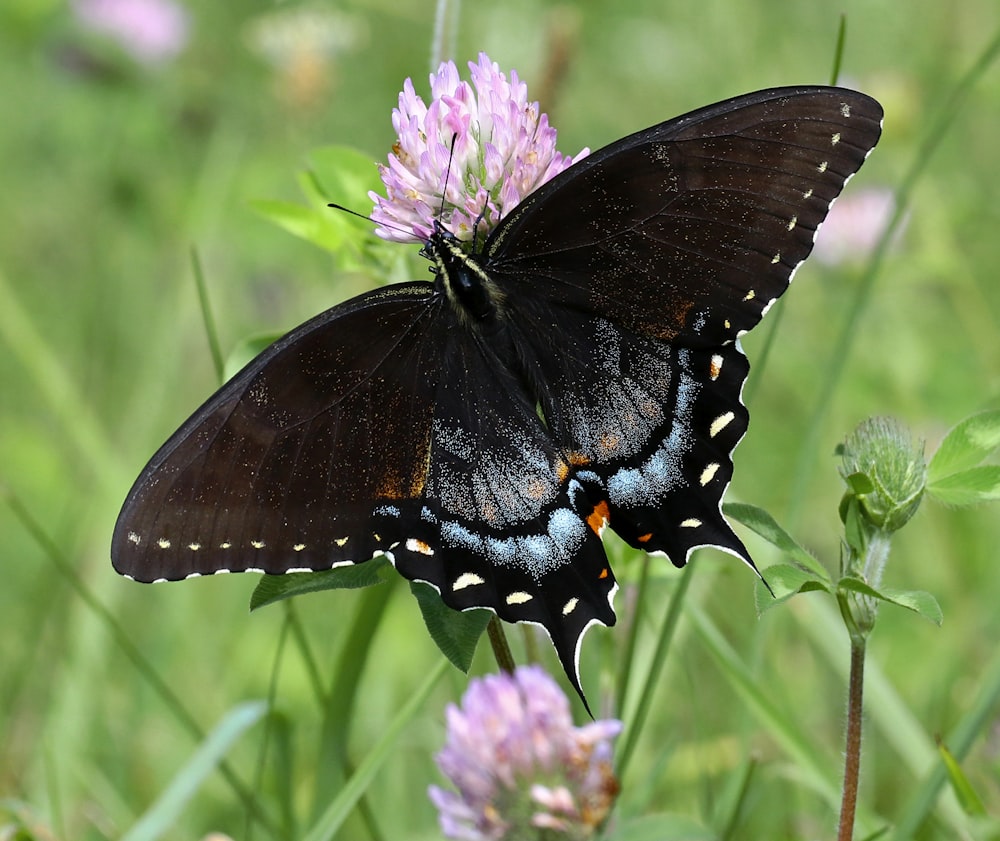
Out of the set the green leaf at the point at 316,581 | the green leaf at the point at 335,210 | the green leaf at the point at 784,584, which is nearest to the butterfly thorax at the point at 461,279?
the green leaf at the point at 335,210

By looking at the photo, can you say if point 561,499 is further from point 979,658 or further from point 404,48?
point 404,48

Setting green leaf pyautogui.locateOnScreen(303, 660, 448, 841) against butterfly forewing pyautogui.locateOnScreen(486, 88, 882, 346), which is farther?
butterfly forewing pyautogui.locateOnScreen(486, 88, 882, 346)

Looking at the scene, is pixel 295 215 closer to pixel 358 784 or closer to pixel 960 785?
pixel 358 784

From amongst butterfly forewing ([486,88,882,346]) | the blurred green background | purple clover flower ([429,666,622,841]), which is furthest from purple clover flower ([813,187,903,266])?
purple clover flower ([429,666,622,841])

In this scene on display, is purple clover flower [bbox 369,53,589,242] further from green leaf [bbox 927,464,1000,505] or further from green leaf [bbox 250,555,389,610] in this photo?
green leaf [bbox 927,464,1000,505]

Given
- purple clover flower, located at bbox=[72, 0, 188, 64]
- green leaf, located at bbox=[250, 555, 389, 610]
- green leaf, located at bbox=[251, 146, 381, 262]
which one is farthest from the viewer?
purple clover flower, located at bbox=[72, 0, 188, 64]

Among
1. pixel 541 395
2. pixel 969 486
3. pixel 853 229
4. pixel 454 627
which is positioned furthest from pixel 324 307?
pixel 969 486

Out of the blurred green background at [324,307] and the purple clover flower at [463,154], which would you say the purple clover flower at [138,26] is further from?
the purple clover flower at [463,154]
